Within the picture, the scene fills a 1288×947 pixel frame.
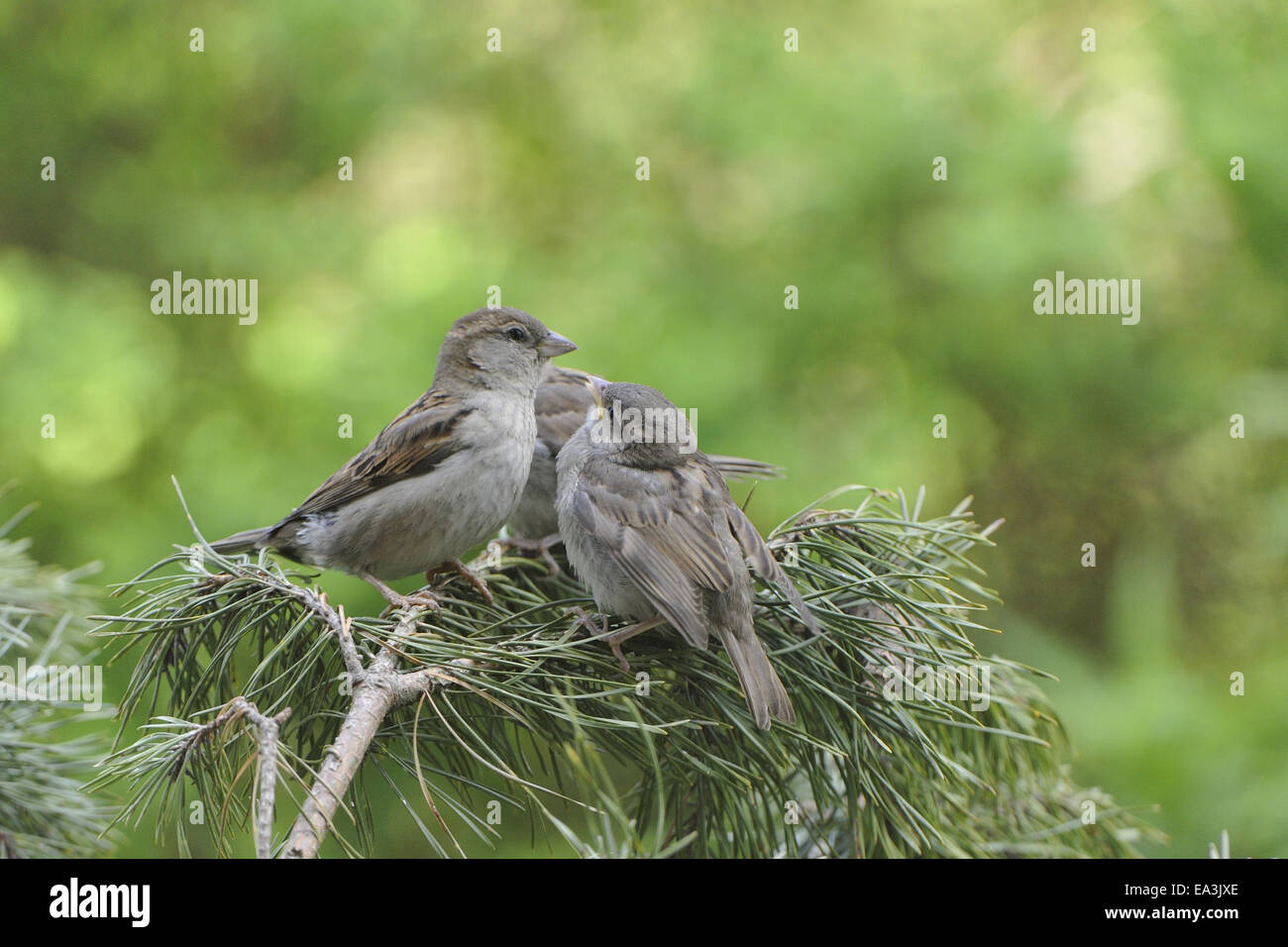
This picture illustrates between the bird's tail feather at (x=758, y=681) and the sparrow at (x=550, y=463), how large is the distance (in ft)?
2.69

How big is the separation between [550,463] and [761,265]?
2469 mm

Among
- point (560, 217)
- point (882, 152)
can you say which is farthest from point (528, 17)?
point (882, 152)

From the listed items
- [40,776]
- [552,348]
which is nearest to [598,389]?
[552,348]

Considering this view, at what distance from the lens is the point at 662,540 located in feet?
5.51

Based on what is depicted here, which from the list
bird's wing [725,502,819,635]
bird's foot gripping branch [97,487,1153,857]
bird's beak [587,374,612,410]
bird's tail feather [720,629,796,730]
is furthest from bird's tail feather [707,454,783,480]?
bird's tail feather [720,629,796,730]

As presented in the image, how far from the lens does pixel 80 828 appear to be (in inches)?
65.0

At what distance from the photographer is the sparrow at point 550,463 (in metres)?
2.56

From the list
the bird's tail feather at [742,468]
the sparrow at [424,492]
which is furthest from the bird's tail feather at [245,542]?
the bird's tail feather at [742,468]

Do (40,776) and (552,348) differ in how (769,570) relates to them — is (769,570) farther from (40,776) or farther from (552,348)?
(552,348)

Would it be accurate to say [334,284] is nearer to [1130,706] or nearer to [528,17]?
[528,17]

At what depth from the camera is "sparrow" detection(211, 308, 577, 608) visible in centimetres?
221

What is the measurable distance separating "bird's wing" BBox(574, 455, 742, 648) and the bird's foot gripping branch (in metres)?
0.09

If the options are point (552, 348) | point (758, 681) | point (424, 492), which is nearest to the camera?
point (758, 681)
